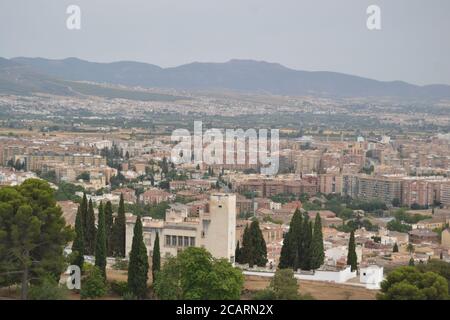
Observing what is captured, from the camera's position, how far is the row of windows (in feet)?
61.1

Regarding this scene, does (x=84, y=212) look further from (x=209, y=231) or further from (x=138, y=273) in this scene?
(x=138, y=273)

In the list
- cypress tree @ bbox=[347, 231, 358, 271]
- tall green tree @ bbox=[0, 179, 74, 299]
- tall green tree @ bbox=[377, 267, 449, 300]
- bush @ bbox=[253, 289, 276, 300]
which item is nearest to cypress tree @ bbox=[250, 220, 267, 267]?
cypress tree @ bbox=[347, 231, 358, 271]

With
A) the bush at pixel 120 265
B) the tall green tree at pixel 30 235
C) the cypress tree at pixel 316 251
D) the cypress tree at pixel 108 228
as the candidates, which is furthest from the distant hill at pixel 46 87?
the tall green tree at pixel 30 235

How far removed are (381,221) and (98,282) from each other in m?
18.9

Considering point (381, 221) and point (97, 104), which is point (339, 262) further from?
point (97, 104)

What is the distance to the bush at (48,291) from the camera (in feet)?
47.2

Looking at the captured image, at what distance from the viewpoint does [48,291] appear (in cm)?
1448

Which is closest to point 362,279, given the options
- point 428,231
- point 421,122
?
point 428,231

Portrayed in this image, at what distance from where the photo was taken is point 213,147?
55312 mm

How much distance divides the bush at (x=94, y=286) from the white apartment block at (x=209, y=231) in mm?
2449

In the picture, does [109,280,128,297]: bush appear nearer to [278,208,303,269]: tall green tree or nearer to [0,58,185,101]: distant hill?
[278,208,303,269]: tall green tree

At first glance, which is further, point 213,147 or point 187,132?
point 187,132

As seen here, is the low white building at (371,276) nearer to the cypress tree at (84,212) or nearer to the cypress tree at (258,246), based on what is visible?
the cypress tree at (258,246)
